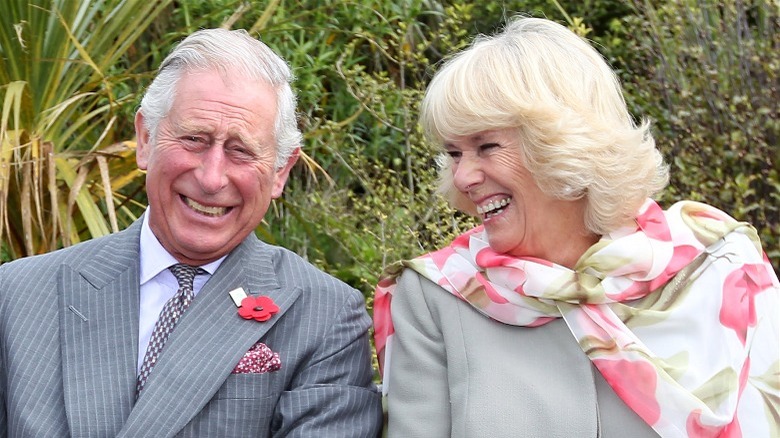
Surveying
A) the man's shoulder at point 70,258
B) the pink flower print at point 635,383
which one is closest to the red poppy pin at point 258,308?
the man's shoulder at point 70,258

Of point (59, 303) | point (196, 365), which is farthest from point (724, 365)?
point (59, 303)

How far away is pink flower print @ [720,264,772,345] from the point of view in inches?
114

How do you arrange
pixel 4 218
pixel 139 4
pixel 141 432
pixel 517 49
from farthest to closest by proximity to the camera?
pixel 139 4 < pixel 4 218 < pixel 517 49 < pixel 141 432

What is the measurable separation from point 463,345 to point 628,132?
0.65m

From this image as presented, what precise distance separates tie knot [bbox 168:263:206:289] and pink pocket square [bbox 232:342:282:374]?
241 millimetres

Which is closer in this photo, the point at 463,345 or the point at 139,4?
the point at 463,345

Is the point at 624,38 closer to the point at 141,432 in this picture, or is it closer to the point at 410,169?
the point at 410,169

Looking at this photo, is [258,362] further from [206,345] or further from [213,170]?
[213,170]

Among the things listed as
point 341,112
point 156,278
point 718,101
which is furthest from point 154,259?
point 718,101

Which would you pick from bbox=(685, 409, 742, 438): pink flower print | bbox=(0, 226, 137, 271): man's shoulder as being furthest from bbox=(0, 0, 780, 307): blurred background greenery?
bbox=(685, 409, 742, 438): pink flower print

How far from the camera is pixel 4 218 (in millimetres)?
4203

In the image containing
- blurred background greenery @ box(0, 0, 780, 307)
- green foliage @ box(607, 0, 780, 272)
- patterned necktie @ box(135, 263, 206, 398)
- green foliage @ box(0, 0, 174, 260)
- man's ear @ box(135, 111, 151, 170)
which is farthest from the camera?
green foliage @ box(607, 0, 780, 272)

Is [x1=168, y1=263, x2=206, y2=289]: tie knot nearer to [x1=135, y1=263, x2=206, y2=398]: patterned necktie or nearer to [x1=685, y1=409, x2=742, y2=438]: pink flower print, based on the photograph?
[x1=135, y1=263, x2=206, y2=398]: patterned necktie

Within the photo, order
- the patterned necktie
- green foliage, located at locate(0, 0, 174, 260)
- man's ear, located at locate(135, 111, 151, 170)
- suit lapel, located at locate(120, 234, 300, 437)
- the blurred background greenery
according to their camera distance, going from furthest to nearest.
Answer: the blurred background greenery → green foliage, located at locate(0, 0, 174, 260) → man's ear, located at locate(135, 111, 151, 170) → the patterned necktie → suit lapel, located at locate(120, 234, 300, 437)
